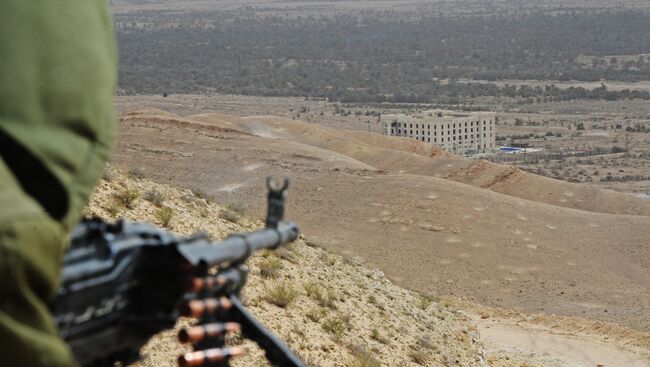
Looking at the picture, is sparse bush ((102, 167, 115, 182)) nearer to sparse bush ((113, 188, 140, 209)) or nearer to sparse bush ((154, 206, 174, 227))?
sparse bush ((113, 188, 140, 209))

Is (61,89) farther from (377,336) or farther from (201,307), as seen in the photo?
(377,336)

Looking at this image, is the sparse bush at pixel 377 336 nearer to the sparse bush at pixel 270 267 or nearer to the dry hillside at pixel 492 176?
the sparse bush at pixel 270 267

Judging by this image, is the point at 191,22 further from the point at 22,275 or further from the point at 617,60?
the point at 22,275

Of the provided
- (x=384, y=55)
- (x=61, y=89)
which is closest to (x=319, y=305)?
(x=61, y=89)

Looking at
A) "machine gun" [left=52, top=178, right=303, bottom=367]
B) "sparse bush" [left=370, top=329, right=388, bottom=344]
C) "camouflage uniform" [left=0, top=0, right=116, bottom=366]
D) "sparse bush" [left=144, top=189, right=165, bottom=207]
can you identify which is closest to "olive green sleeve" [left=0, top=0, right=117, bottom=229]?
"camouflage uniform" [left=0, top=0, right=116, bottom=366]

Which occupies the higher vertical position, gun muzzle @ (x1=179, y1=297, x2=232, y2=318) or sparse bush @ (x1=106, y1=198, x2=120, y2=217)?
gun muzzle @ (x1=179, y1=297, x2=232, y2=318)
